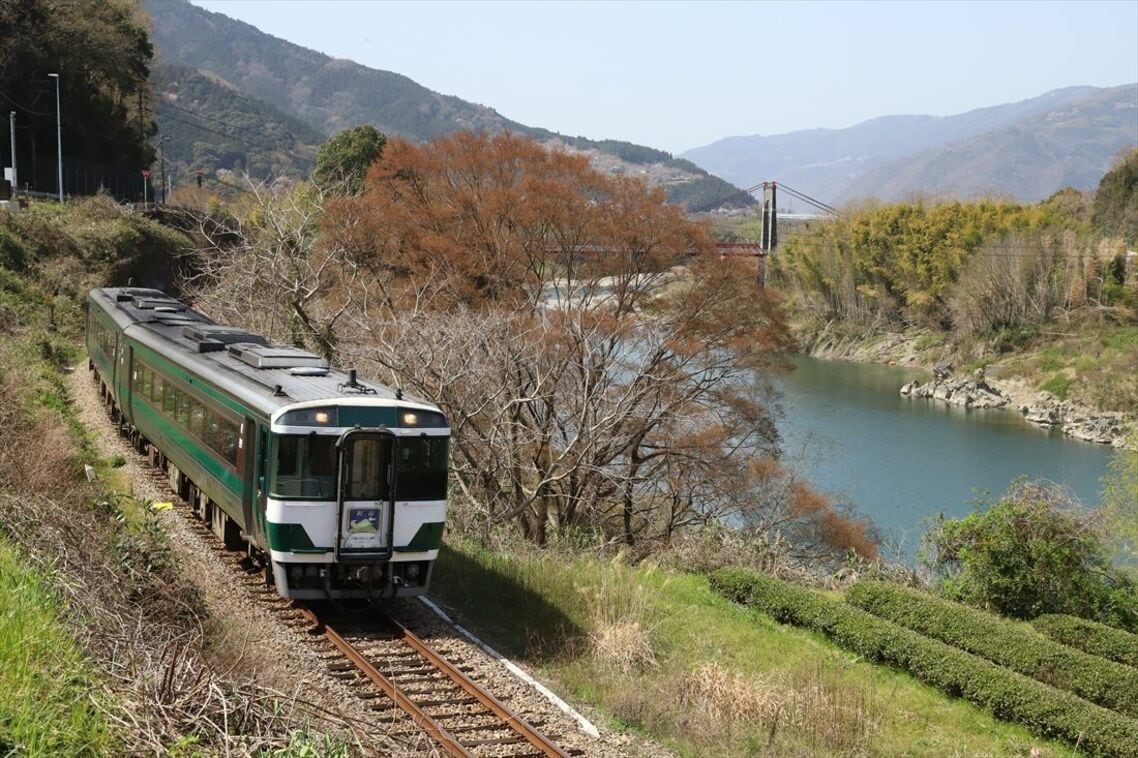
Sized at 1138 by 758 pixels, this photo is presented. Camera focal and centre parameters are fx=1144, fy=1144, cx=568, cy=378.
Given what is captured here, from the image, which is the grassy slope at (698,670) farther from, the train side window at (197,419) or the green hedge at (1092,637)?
the green hedge at (1092,637)

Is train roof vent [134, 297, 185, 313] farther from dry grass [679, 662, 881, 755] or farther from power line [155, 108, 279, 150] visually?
power line [155, 108, 279, 150]

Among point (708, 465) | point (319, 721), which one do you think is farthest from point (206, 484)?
point (708, 465)

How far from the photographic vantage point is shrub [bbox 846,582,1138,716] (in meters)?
13.0

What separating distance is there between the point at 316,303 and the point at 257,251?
1745 mm

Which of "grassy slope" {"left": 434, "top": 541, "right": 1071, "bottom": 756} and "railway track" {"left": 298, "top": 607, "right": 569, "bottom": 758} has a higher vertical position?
→ "railway track" {"left": 298, "top": 607, "right": 569, "bottom": 758}

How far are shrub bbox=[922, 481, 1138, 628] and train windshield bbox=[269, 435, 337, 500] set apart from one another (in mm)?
10919

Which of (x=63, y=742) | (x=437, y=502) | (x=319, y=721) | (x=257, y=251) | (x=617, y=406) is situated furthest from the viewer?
(x=257, y=251)

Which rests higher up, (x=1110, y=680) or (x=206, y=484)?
(x=206, y=484)

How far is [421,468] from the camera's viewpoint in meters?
10.9

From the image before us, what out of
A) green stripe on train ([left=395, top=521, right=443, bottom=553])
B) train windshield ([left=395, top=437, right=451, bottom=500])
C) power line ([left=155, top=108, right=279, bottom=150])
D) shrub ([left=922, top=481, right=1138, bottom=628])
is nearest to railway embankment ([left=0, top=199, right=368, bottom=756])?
green stripe on train ([left=395, top=521, right=443, bottom=553])

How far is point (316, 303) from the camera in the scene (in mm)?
25875

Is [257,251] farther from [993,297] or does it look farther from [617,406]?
[993,297]

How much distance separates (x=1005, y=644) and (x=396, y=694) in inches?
338

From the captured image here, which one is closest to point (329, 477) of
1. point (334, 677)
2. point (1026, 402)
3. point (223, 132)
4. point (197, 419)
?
point (334, 677)
